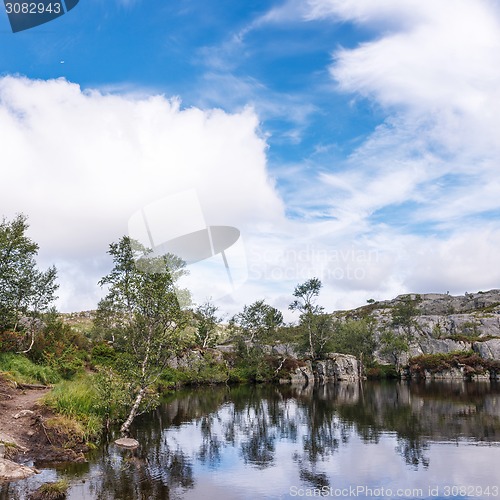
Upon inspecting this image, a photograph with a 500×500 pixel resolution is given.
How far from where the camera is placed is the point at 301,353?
101375mm

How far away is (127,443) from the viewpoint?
1069 inches

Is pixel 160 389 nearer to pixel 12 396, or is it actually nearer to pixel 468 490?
pixel 12 396

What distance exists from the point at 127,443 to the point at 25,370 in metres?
17.4

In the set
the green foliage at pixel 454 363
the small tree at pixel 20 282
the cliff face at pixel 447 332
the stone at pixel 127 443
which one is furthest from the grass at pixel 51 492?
the cliff face at pixel 447 332

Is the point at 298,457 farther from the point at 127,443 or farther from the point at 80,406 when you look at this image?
the point at 80,406

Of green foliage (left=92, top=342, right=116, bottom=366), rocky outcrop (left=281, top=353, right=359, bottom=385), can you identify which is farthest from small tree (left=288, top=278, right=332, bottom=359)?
green foliage (left=92, top=342, right=116, bottom=366)

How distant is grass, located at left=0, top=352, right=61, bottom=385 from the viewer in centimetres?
3727

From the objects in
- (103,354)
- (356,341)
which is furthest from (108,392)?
(356,341)

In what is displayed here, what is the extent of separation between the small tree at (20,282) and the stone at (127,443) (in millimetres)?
22672

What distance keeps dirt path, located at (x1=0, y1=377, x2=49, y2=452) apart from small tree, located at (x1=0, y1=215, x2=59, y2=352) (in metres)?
14.7

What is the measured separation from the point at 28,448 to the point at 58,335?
103ft

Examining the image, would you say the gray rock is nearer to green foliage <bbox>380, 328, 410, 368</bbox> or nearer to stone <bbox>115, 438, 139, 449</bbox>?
green foliage <bbox>380, 328, 410, 368</bbox>

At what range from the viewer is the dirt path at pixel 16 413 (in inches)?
926

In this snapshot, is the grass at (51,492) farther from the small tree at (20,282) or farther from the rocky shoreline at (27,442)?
the small tree at (20,282)
